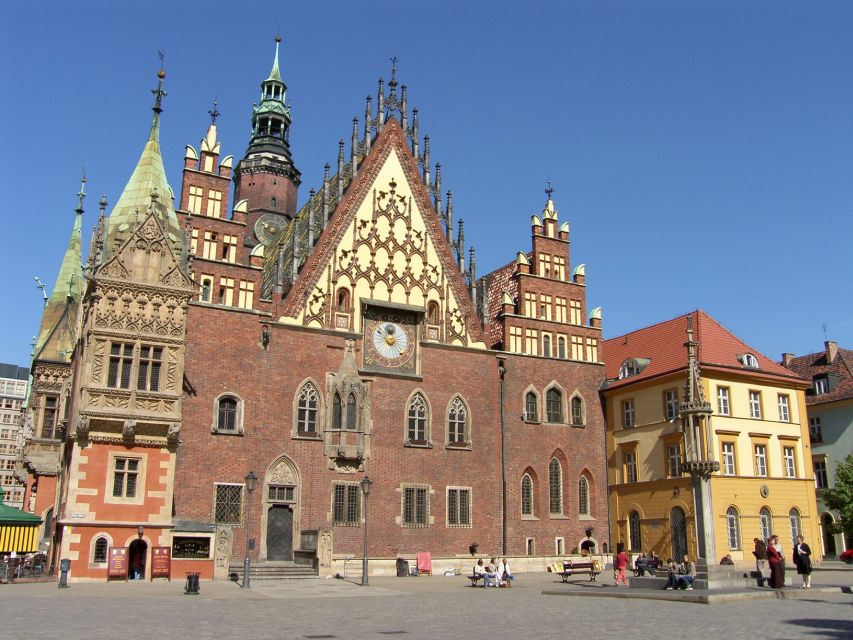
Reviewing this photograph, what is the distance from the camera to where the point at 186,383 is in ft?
112

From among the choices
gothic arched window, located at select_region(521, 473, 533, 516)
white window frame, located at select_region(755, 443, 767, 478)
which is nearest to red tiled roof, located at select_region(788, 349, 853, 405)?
white window frame, located at select_region(755, 443, 767, 478)

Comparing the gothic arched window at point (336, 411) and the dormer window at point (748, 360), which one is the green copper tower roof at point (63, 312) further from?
the dormer window at point (748, 360)

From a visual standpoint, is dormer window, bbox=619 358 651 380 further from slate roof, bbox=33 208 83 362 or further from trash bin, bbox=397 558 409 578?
slate roof, bbox=33 208 83 362

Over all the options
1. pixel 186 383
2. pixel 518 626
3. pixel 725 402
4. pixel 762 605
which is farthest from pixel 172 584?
pixel 725 402

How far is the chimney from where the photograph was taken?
54.9 metres

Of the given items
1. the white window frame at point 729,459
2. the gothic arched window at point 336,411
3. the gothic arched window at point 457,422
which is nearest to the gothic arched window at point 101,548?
the gothic arched window at point 336,411

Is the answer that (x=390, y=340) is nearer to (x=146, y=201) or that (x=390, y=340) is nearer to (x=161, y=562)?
(x=146, y=201)

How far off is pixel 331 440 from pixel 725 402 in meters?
19.5

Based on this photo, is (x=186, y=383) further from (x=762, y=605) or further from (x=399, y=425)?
(x=762, y=605)

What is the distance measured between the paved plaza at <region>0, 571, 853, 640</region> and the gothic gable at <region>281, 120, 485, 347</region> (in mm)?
14605

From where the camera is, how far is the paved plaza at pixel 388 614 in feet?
49.5

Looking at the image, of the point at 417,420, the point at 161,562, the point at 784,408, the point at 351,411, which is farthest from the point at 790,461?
the point at 161,562

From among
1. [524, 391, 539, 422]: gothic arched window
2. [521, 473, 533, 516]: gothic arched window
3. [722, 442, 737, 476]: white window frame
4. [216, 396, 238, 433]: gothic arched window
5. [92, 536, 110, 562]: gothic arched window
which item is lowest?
[92, 536, 110, 562]: gothic arched window

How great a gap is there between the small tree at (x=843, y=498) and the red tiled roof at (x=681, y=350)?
560 centimetres
